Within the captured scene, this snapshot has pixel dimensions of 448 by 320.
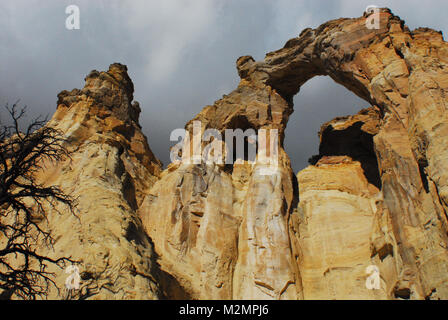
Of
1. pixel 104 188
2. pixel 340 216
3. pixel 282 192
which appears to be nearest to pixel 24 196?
pixel 104 188

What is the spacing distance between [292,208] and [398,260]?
6939 mm

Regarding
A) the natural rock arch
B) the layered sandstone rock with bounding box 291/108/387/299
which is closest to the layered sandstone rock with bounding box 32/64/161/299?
the natural rock arch

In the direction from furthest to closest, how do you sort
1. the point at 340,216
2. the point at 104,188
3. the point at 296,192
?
the point at 296,192
the point at 340,216
the point at 104,188

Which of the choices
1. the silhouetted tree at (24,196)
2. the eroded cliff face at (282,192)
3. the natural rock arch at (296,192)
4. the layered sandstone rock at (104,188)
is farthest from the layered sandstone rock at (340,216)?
the silhouetted tree at (24,196)

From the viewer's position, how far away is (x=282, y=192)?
2053cm

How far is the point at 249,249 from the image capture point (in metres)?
18.6

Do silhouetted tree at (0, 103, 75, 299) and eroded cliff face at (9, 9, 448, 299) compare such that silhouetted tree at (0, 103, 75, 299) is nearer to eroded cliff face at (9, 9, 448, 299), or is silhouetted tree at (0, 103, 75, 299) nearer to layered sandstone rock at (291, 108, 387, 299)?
eroded cliff face at (9, 9, 448, 299)

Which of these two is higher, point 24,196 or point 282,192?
point 282,192

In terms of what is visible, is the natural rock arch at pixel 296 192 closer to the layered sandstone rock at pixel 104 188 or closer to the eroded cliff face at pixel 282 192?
the eroded cliff face at pixel 282 192

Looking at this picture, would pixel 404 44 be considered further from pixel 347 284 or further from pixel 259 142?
pixel 347 284

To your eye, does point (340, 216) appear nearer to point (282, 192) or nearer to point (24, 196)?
point (282, 192)

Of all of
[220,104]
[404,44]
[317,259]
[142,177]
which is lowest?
[317,259]

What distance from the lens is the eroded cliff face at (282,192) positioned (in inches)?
525

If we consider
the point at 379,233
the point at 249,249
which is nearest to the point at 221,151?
the point at 249,249
